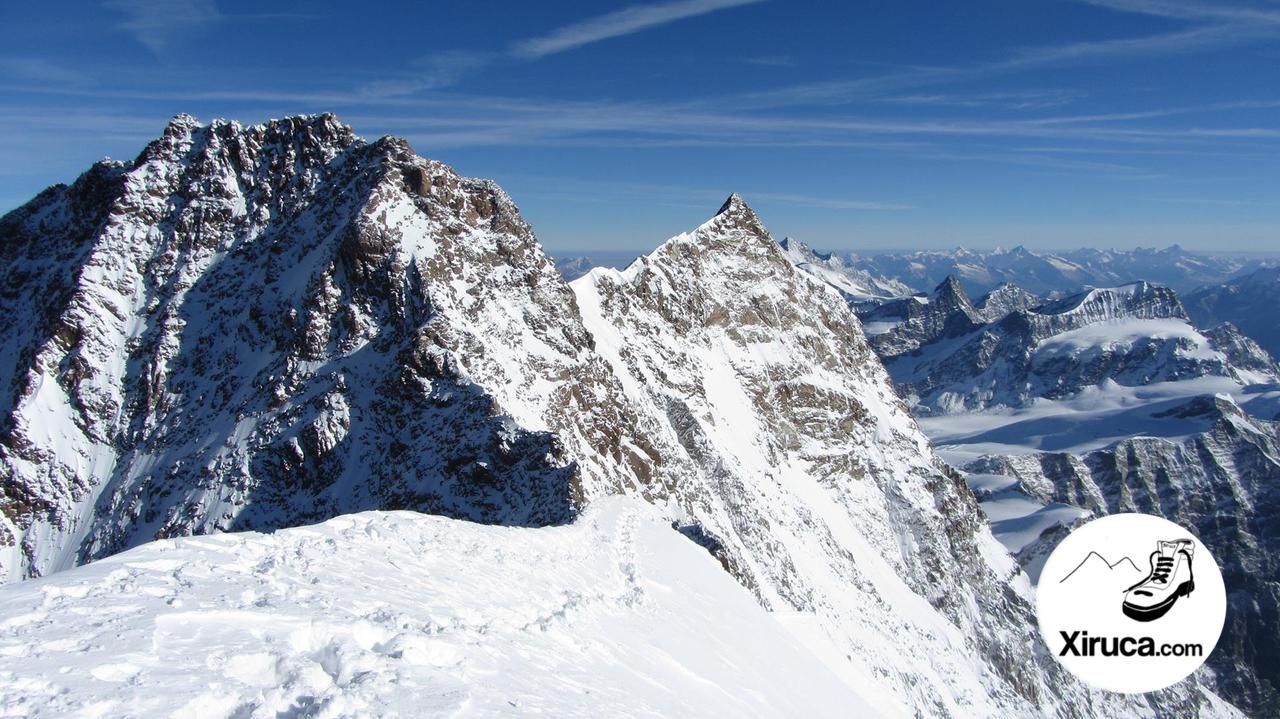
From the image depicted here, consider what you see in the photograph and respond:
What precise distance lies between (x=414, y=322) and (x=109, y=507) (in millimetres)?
30063

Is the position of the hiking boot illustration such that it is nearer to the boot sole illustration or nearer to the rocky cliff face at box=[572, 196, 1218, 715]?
the boot sole illustration

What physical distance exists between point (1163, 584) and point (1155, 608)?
96 cm

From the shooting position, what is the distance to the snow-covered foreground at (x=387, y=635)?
9336 mm

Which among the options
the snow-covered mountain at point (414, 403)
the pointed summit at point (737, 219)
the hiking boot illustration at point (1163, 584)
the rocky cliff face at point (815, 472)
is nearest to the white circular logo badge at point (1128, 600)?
the hiking boot illustration at point (1163, 584)

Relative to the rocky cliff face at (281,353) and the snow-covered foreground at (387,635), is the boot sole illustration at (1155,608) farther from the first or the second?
the rocky cliff face at (281,353)

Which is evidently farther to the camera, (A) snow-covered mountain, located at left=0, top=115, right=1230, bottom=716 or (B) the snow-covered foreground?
(A) snow-covered mountain, located at left=0, top=115, right=1230, bottom=716

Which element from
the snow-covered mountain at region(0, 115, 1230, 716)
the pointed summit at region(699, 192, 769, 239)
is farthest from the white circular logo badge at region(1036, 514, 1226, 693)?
the pointed summit at region(699, 192, 769, 239)

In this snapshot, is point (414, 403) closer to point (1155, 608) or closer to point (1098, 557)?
point (1098, 557)

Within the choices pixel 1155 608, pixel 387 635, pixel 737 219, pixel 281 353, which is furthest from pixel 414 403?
pixel 737 219

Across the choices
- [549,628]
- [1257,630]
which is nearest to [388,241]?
[549,628]

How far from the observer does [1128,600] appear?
2483cm

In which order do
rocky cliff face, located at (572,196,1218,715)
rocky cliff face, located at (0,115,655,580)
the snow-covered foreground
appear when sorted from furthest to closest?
1. rocky cliff face, located at (572,196,1218,715)
2. rocky cliff face, located at (0,115,655,580)
3. the snow-covered foreground

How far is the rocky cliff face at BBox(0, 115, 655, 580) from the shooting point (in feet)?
161

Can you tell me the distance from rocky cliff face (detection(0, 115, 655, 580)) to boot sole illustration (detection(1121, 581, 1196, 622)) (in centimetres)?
2363
